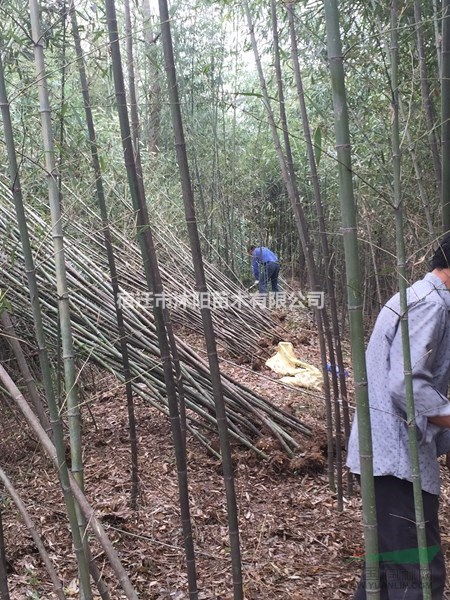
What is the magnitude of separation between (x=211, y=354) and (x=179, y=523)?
3.88 feet

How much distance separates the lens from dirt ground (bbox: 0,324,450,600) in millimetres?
2043

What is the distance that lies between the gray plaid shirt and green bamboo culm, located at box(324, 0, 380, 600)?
319mm

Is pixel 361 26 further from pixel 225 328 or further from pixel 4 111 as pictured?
pixel 225 328

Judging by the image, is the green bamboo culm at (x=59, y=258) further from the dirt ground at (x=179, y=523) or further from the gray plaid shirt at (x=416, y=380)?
the dirt ground at (x=179, y=523)

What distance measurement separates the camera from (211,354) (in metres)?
1.52

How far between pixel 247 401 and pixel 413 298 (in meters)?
1.70

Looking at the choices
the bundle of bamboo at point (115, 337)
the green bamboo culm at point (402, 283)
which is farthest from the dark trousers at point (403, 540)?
the bundle of bamboo at point (115, 337)

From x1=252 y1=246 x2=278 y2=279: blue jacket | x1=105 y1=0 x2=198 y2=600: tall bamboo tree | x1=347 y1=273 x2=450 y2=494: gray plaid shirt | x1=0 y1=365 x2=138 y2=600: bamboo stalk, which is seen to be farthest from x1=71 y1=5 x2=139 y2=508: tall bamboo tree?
x1=252 y1=246 x2=278 y2=279: blue jacket

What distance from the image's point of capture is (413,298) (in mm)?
1406

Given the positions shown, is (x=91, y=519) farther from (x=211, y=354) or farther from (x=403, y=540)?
(x=403, y=540)

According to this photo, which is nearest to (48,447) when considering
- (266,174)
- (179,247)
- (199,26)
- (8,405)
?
(8,405)

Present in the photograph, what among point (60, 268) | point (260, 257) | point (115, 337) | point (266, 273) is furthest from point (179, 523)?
point (266, 273)

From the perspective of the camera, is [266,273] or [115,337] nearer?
[115,337]

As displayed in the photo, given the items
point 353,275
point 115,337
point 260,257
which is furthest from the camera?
point 260,257
